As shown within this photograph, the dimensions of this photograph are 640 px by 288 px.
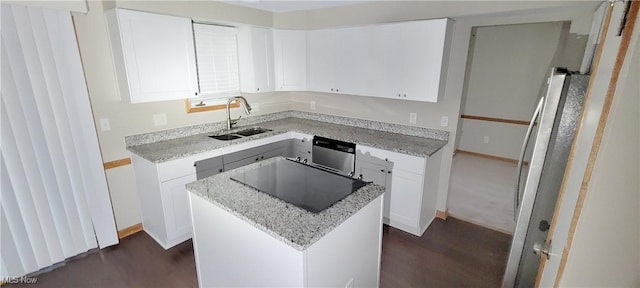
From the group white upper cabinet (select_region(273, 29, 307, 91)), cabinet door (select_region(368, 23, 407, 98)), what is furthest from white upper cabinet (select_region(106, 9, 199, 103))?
cabinet door (select_region(368, 23, 407, 98))

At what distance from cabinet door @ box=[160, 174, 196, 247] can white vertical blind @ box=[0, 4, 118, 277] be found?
0.59m

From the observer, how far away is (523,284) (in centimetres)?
159

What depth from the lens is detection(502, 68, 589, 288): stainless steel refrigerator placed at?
4.40 ft

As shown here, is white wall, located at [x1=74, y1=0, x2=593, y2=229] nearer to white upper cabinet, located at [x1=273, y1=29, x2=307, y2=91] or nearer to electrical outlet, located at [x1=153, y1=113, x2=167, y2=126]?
electrical outlet, located at [x1=153, y1=113, x2=167, y2=126]

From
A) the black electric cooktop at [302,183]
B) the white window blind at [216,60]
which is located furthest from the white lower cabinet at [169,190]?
the black electric cooktop at [302,183]

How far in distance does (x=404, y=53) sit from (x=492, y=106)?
320 cm

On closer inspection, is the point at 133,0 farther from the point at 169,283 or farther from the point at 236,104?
the point at 169,283

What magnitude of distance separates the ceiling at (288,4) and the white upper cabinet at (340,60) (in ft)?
0.88

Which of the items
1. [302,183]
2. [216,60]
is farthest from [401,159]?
[216,60]

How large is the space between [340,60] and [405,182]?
139 centimetres

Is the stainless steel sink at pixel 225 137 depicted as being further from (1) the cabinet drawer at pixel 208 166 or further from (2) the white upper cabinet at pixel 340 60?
(2) the white upper cabinet at pixel 340 60

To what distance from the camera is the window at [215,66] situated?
2.75 meters

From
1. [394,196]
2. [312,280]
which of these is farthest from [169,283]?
[394,196]

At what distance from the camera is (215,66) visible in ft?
9.46
